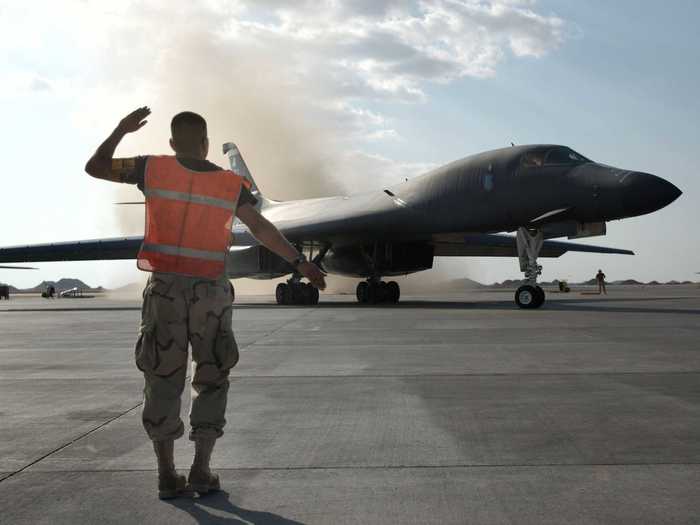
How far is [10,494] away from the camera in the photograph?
3.00 m

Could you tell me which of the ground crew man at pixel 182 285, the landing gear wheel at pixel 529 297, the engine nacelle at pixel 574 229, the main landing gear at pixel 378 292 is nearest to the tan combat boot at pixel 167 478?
the ground crew man at pixel 182 285

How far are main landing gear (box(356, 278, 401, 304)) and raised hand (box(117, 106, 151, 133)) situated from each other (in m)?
19.2

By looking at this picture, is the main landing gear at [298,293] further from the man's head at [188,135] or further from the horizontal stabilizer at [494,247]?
the man's head at [188,135]

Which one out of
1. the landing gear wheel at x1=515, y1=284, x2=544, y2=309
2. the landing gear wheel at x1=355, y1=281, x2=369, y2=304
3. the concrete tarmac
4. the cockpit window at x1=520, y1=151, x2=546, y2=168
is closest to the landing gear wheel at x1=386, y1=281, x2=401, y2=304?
the landing gear wheel at x1=355, y1=281, x2=369, y2=304

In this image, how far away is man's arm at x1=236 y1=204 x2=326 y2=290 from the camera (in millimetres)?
3405

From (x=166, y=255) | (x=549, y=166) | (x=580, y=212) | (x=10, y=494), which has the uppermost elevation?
(x=549, y=166)

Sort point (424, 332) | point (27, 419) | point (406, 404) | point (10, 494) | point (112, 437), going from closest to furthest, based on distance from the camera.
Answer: point (10, 494)
point (112, 437)
point (27, 419)
point (406, 404)
point (424, 332)

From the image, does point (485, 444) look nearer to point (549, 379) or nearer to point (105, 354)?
point (549, 379)

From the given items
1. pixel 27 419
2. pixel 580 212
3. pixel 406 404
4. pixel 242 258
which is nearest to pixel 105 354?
pixel 27 419

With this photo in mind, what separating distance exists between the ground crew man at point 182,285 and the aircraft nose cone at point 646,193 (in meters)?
12.3

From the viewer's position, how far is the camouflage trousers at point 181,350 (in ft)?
10.2

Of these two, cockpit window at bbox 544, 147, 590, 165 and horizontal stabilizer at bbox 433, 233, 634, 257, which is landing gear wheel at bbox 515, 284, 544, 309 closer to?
cockpit window at bbox 544, 147, 590, 165

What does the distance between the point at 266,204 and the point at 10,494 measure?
26.6m

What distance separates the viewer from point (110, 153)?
3.22 m
